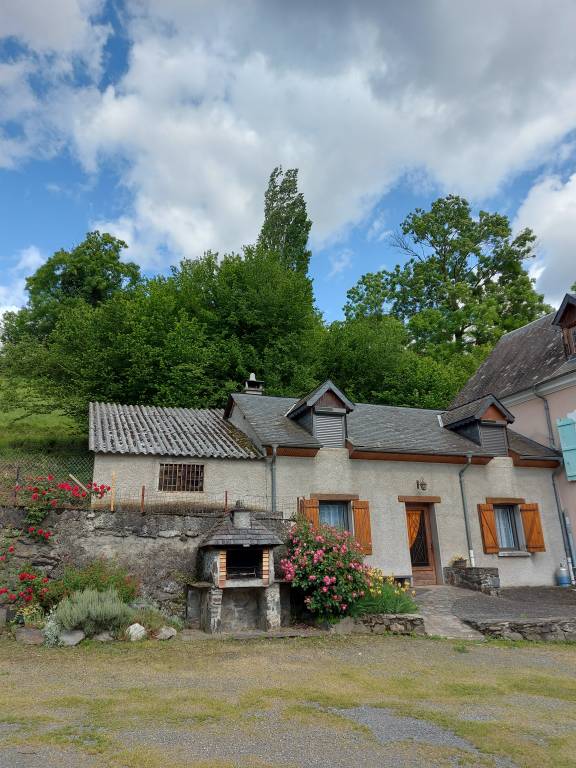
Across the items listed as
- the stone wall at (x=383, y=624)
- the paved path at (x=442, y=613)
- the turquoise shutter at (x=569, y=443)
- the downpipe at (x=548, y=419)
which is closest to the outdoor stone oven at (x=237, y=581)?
the stone wall at (x=383, y=624)

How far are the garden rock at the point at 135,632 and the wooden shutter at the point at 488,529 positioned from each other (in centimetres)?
1020

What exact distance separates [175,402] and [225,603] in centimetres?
1159

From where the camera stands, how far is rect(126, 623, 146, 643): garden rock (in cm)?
884

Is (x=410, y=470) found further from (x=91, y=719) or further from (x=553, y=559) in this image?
(x=91, y=719)

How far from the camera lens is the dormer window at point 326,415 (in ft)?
47.9

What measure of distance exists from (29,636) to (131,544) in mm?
2460

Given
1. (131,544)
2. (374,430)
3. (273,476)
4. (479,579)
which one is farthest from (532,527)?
(131,544)

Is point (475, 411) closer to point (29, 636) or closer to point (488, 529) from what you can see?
point (488, 529)

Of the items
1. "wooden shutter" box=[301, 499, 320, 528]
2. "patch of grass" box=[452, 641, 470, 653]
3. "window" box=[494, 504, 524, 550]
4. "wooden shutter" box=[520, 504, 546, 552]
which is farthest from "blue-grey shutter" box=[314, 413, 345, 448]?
"wooden shutter" box=[520, 504, 546, 552]

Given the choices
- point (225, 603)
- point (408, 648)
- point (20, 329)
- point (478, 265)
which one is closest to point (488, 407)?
point (408, 648)

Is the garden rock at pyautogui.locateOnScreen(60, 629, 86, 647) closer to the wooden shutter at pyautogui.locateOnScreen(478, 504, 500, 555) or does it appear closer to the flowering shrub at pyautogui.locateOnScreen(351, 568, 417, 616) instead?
the flowering shrub at pyautogui.locateOnScreen(351, 568, 417, 616)

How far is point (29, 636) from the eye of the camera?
8469 millimetres

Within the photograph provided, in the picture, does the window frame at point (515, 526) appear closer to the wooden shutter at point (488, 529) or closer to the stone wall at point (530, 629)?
the wooden shutter at point (488, 529)

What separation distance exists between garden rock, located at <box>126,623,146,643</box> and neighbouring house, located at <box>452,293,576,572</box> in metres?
13.4
